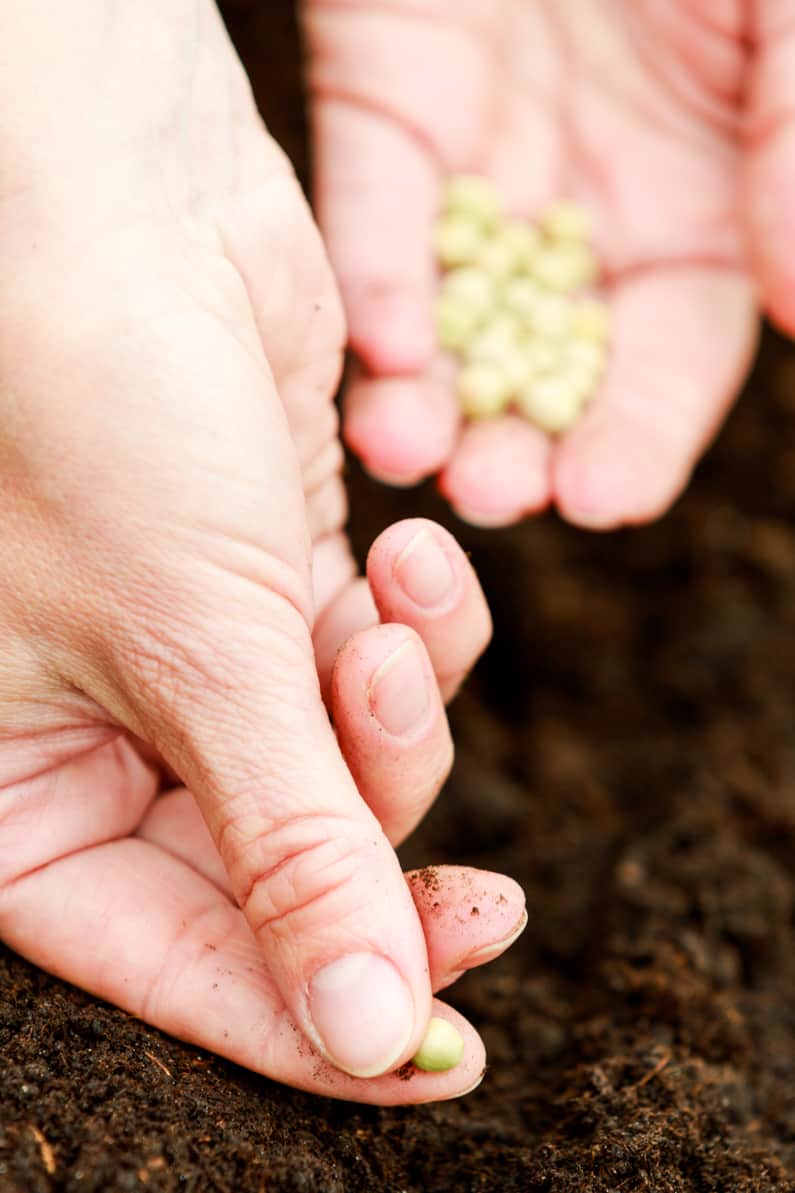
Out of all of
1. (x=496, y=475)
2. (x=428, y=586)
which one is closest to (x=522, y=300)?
(x=496, y=475)

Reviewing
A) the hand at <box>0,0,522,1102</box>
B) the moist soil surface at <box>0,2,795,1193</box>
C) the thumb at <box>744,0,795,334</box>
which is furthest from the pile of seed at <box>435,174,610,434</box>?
the hand at <box>0,0,522,1102</box>

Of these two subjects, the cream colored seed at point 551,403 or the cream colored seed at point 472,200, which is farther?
the cream colored seed at point 472,200

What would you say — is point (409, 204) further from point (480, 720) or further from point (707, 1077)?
point (707, 1077)

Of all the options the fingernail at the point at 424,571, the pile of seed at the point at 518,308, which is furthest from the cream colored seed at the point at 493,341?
the fingernail at the point at 424,571

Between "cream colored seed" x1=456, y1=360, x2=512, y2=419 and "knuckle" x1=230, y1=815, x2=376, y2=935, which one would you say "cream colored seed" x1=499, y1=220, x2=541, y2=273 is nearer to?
"cream colored seed" x1=456, y1=360, x2=512, y2=419

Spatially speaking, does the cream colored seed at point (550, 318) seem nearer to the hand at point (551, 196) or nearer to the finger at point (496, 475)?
the hand at point (551, 196)

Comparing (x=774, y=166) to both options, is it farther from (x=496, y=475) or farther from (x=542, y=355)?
(x=496, y=475)

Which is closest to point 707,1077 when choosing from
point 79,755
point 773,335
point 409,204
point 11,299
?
point 79,755
